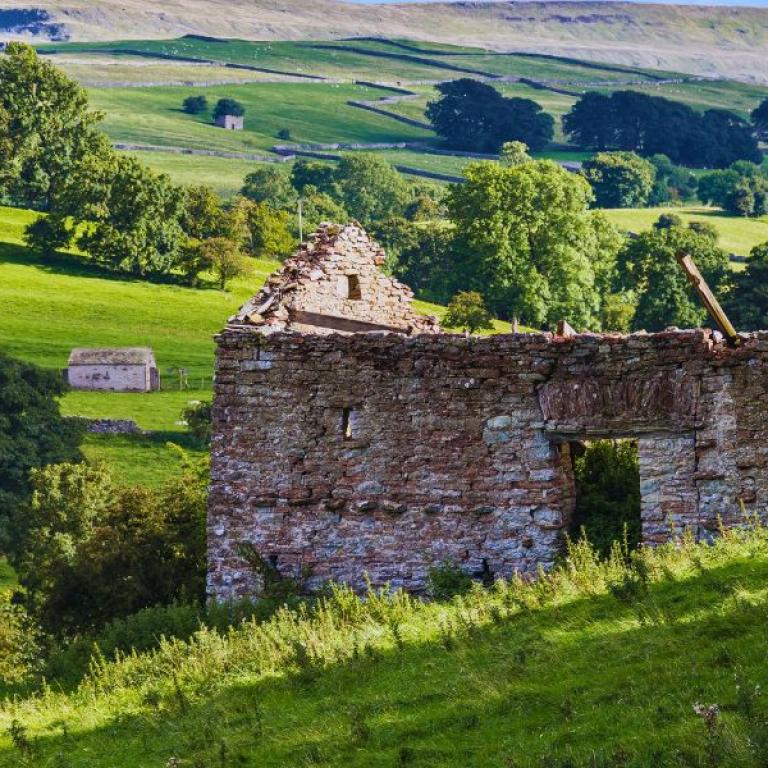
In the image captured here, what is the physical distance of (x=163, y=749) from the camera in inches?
681

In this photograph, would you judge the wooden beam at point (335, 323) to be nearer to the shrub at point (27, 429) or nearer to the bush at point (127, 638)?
the bush at point (127, 638)

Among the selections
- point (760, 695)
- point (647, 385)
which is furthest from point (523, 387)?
point (760, 695)

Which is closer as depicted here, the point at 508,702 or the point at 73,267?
the point at 508,702

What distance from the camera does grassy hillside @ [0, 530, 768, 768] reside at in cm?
1455

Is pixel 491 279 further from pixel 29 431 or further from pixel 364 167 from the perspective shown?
pixel 364 167

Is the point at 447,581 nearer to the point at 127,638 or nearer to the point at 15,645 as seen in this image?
the point at 127,638

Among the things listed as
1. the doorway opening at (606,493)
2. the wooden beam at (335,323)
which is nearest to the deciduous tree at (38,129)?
the wooden beam at (335,323)

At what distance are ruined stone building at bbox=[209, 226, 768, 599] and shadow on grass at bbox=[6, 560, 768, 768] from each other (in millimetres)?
3084

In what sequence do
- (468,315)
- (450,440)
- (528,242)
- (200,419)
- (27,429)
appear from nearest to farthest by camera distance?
(450,440)
(200,419)
(27,429)
(468,315)
(528,242)

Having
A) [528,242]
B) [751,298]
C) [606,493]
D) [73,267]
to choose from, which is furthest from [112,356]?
[606,493]

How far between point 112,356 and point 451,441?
80237mm

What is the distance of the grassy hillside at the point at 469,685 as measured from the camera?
14.6m

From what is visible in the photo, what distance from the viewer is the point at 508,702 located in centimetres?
1588

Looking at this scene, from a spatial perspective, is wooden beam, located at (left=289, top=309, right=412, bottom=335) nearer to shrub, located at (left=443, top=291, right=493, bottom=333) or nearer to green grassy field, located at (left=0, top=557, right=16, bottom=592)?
green grassy field, located at (left=0, top=557, right=16, bottom=592)
